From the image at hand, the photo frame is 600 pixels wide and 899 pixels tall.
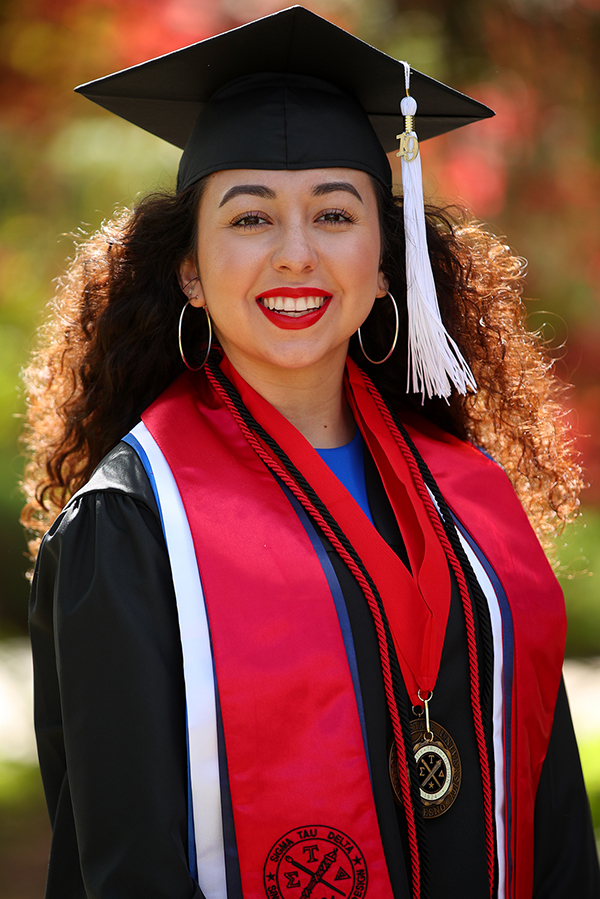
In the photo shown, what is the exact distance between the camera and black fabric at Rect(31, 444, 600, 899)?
4.28 ft

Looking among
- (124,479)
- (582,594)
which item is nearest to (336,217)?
(124,479)

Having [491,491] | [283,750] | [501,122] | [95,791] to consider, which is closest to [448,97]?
[491,491]

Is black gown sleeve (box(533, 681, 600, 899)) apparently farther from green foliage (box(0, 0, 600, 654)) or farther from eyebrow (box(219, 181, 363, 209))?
green foliage (box(0, 0, 600, 654))

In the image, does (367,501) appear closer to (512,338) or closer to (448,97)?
(512,338)

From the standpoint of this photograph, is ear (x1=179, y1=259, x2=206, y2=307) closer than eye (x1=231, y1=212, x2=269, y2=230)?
No

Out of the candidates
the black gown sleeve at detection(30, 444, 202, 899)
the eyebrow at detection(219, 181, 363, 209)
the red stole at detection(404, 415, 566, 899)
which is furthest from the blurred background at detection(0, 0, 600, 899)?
the black gown sleeve at detection(30, 444, 202, 899)

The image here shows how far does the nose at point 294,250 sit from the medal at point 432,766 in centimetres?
80

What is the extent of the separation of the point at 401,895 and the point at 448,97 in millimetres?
1503

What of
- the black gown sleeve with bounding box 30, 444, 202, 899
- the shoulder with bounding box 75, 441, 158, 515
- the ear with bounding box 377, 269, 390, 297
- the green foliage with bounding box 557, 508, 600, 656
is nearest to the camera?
the black gown sleeve with bounding box 30, 444, 202, 899

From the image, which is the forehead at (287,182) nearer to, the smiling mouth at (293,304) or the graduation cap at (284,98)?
the graduation cap at (284,98)

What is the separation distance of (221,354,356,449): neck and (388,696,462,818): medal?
585mm

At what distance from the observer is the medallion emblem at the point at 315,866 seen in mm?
1365

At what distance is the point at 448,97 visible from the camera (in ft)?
5.83

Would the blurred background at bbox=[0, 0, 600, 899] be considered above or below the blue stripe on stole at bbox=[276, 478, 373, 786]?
above
